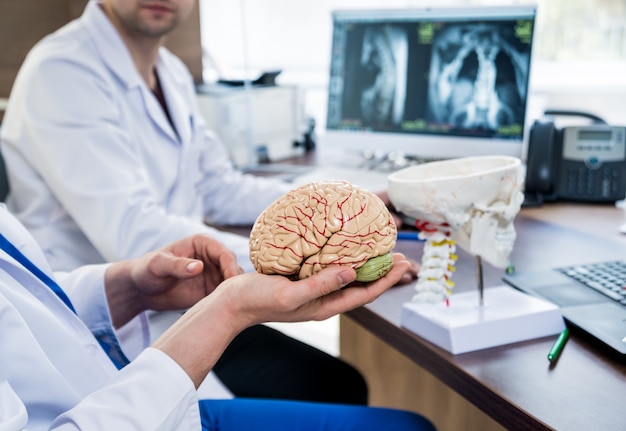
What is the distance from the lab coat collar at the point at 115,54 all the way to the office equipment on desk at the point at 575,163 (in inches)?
33.8

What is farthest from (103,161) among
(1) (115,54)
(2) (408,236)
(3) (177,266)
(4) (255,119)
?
(4) (255,119)

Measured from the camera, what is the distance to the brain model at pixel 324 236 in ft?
2.34

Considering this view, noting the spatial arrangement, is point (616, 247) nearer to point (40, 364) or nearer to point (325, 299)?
point (325, 299)

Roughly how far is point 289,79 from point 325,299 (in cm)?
247

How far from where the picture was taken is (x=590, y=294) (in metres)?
0.92

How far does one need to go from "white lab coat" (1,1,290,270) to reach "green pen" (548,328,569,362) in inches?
23.3

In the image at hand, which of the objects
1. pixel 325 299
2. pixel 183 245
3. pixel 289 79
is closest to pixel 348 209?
pixel 325 299

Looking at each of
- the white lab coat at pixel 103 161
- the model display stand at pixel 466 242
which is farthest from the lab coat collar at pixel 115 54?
the model display stand at pixel 466 242

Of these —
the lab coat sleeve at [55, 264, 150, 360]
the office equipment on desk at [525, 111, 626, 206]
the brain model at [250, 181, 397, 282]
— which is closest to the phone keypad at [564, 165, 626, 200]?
the office equipment on desk at [525, 111, 626, 206]

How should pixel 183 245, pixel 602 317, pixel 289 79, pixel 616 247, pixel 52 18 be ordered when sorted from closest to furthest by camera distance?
pixel 602 317 → pixel 183 245 → pixel 616 247 → pixel 52 18 → pixel 289 79

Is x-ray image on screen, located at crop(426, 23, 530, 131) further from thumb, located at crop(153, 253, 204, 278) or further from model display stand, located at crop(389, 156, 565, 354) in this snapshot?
thumb, located at crop(153, 253, 204, 278)

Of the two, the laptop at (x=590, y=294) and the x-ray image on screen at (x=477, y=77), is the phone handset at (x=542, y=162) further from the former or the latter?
the laptop at (x=590, y=294)

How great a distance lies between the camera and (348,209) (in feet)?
2.38

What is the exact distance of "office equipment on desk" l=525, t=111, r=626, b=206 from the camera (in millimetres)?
1449
